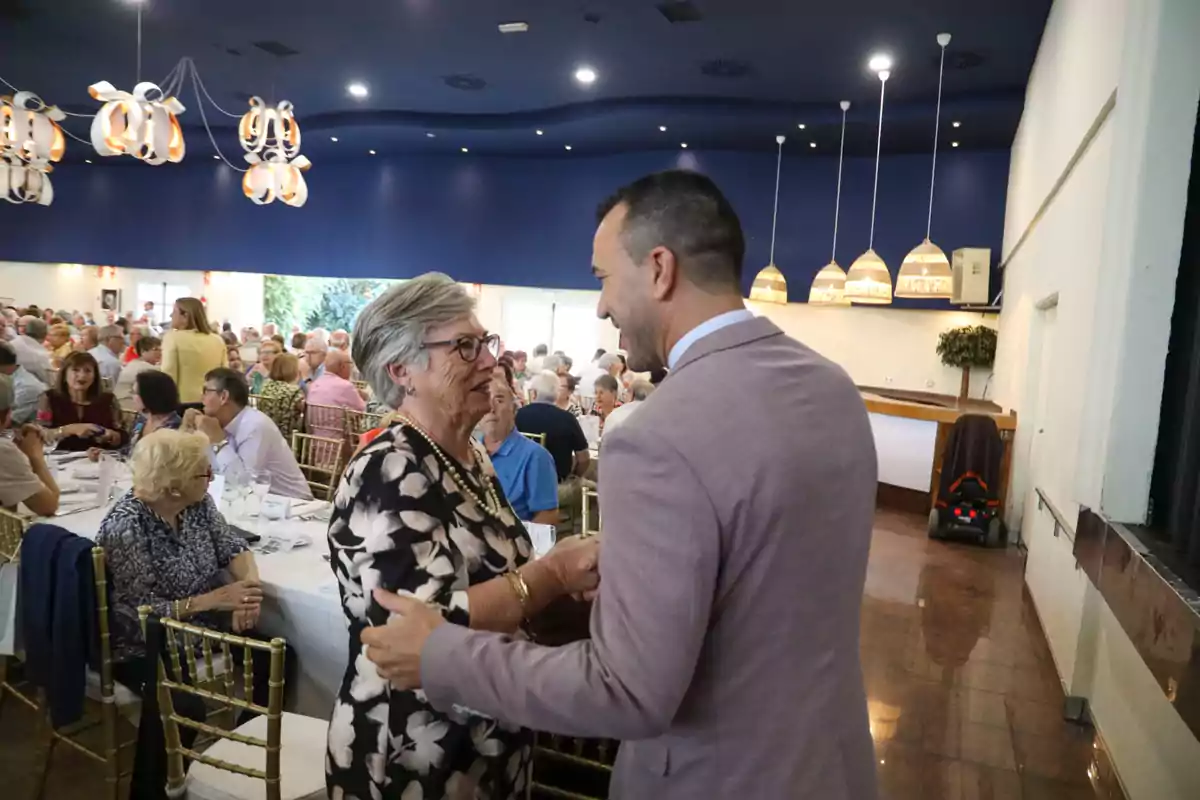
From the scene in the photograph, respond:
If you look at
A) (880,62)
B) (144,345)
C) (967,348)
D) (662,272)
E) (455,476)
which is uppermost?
(880,62)

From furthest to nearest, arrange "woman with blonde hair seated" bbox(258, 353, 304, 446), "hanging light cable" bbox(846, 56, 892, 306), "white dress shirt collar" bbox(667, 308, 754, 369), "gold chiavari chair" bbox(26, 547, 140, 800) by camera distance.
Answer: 1. "hanging light cable" bbox(846, 56, 892, 306)
2. "woman with blonde hair seated" bbox(258, 353, 304, 446)
3. "gold chiavari chair" bbox(26, 547, 140, 800)
4. "white dress shirt collar" bbox(667, 308, 754, 369)

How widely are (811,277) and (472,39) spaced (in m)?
5.56

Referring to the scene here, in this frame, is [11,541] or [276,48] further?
[276,48]

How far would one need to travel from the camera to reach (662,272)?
110 centimetres

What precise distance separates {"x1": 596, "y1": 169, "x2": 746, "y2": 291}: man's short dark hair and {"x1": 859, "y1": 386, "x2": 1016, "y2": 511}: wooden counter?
6.68 m

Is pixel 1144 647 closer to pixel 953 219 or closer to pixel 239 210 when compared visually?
pixel 953 219

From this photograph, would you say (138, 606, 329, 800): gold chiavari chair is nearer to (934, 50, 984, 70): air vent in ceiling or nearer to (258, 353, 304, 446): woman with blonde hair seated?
(258, 353, 304, 446): woman with blonde hair seated

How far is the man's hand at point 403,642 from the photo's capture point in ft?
3.61

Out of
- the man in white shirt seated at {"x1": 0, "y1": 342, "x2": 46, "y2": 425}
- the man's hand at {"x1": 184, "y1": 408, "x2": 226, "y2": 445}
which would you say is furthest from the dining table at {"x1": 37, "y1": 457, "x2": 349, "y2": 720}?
the man in white shirt seated at {"x1": 0, "y1": 342, "x2": 46, "y2": 425}

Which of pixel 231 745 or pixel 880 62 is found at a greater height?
pixel 880 62

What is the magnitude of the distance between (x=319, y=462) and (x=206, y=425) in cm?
214

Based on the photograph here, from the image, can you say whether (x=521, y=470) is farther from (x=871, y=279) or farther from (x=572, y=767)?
(x=871, y=279)

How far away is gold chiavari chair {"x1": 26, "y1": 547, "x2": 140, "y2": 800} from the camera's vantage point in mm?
2373

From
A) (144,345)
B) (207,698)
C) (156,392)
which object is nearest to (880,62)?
(156,392)
